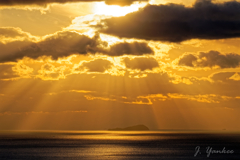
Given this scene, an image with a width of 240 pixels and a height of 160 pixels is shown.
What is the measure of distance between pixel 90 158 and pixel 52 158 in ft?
45.6

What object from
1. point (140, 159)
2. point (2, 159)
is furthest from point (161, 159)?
point (2, 159)

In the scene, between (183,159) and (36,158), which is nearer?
(183,159)

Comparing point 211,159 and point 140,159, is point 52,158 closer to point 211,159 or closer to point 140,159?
point 140,159

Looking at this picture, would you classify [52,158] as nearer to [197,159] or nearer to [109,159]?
[109,159]

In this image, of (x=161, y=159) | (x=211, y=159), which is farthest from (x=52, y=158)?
(x=211, y=159)

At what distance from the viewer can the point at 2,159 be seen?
4793 inches

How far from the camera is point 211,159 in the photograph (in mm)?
119375

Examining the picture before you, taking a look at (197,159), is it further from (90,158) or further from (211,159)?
(90,158)

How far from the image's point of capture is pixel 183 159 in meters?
119

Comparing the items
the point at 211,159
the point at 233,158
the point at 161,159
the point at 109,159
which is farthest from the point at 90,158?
the point at 233,158

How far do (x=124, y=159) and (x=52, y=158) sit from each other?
2659 centimetres

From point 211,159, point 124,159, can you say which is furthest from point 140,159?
point 211,159

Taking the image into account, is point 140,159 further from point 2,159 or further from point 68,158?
point 2,159

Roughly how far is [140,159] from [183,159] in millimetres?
15169
